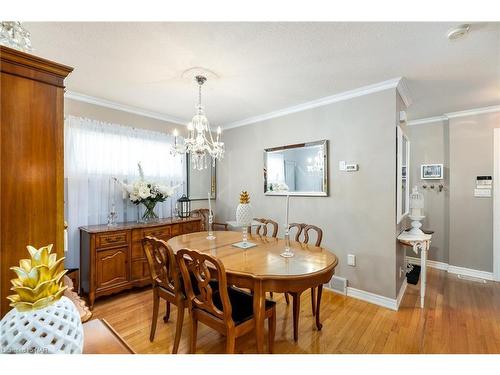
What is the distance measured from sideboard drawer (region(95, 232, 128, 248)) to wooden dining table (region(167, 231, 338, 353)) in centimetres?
94

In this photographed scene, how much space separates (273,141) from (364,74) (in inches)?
61.4

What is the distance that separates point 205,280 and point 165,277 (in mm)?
603

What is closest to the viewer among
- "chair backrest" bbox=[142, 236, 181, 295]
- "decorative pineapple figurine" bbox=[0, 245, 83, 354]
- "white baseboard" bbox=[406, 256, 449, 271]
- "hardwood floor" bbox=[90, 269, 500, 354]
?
"decorative pineapple figurine" bbox=[0, 245, 83, 354]

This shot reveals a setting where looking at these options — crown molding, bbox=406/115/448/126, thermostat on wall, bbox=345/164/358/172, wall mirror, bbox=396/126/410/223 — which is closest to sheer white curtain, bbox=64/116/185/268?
thermostat on wall, bbox=345/164/358/172

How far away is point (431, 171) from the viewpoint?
12.6 feet

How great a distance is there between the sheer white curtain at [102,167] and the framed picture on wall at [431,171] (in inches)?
164

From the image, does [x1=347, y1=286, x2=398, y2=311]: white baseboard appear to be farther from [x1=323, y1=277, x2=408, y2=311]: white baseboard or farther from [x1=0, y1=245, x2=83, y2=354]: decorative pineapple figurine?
[x1=0, y1=245, x2=83, y2=354]: decorative pineapple figurine

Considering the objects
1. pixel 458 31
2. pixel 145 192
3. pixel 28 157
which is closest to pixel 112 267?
pixel 145 192

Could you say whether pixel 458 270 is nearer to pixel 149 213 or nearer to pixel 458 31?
pixel 458 31

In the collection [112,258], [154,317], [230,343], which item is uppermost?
[112,258]

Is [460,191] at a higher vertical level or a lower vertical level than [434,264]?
higher

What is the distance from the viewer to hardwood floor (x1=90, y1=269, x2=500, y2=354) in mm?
1898

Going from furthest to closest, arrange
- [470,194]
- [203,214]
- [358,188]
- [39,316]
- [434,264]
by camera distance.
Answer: [203,214] < [434,264] < [470,194] < [358,188] < [39,316]
